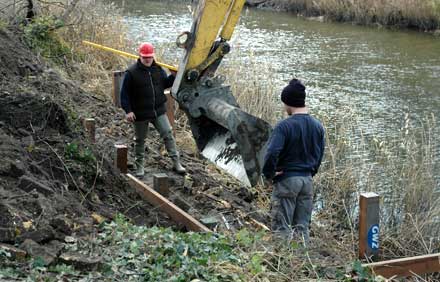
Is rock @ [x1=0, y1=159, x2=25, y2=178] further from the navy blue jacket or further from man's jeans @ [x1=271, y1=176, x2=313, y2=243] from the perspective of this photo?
man's jeans @ [x1=271, y1=176, x2=313, y2=243]

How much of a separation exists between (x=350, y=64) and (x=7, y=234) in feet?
50.9

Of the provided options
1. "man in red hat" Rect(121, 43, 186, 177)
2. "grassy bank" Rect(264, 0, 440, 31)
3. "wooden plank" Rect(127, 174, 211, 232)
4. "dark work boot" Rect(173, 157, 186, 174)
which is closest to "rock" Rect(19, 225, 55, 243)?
"wooden plank" Rect(127, 174, 211, 232)

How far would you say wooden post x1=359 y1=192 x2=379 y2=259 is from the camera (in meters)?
6.05

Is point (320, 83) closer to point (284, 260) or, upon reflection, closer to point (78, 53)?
point (78, 53)

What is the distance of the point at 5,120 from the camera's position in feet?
22.4

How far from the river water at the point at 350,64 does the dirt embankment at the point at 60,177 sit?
90.7 inches

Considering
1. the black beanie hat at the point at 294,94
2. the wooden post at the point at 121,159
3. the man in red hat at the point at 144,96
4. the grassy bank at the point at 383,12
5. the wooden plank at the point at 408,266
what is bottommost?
the grassy bank at the point at 383,12

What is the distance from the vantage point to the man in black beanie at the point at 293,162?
607cm

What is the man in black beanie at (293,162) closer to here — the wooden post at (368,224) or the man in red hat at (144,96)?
the wooden post at (368,224)

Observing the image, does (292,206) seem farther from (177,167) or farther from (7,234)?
(7,234)

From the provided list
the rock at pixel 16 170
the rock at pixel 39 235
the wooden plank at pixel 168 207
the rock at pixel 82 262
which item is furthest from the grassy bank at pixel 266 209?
the rock at pixel 16 170

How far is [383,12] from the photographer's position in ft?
92.5

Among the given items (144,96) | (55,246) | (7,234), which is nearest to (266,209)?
(144,96)

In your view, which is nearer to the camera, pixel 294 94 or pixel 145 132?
pixel 294 94
